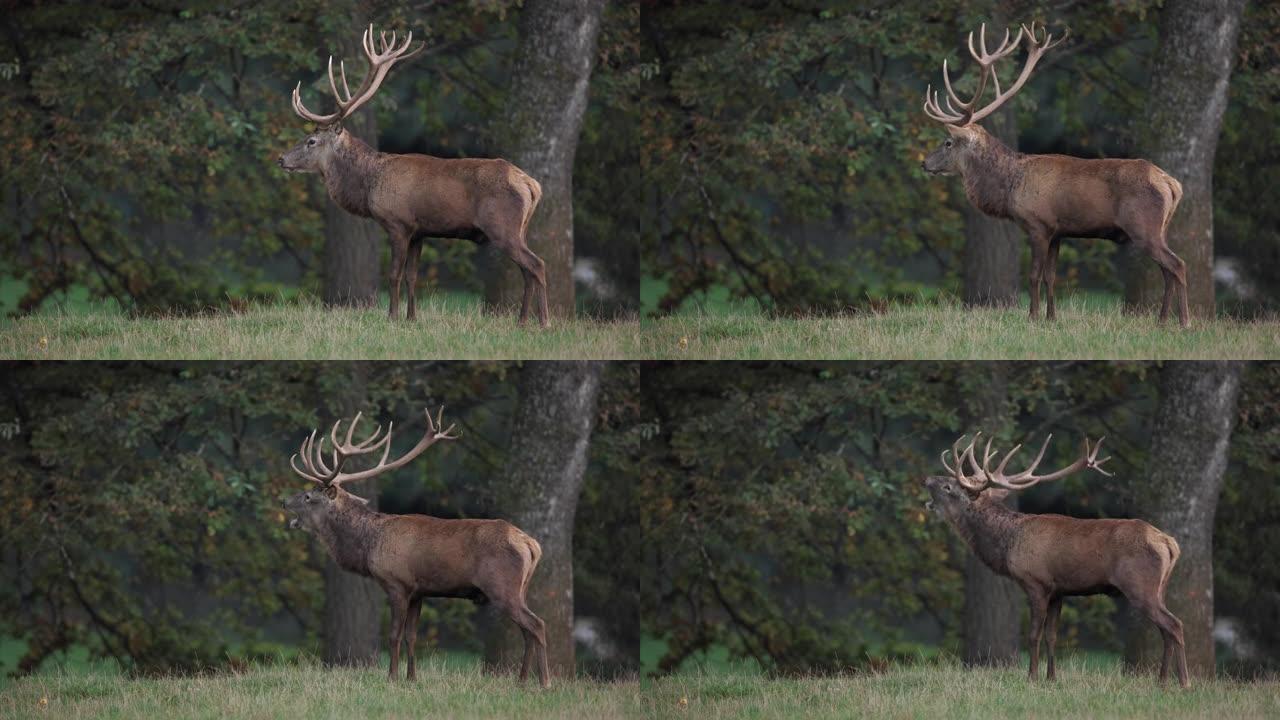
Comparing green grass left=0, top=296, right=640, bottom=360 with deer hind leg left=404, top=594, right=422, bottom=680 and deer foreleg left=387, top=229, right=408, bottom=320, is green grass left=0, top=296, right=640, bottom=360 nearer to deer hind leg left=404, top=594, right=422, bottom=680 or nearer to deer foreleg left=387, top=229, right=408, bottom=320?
deer foreleg left=387, top=229, right=408, bottom=320

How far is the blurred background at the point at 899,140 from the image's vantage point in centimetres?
1326

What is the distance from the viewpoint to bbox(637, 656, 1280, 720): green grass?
11539 mm

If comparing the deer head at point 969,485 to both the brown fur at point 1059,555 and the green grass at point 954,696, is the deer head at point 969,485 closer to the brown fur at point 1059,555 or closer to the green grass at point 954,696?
the brown fur at point 1059,555

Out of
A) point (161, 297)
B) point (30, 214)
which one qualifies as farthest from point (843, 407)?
point (30, 214)

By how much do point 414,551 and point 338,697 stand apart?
1158 mm

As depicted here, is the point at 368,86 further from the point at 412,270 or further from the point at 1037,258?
the point at 1037,258

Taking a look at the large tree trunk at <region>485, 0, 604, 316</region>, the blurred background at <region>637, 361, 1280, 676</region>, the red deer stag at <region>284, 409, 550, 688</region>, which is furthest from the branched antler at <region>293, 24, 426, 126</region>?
the blurred background at <region>637, 361, 1280, 676</region>

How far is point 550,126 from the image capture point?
12.9 m

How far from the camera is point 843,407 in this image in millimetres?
14039

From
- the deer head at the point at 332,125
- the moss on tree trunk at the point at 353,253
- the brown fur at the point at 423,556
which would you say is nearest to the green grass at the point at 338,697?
the brown fur at the point at 423,556

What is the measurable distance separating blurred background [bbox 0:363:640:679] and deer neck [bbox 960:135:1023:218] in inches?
123

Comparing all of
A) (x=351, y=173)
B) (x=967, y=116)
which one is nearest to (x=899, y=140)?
(x=967, y=116)

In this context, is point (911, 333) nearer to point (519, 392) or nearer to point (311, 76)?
point (519, 392)

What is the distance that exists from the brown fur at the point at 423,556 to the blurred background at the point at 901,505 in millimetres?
1846
